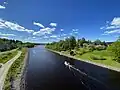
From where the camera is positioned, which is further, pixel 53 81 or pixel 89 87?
pixel 53 81

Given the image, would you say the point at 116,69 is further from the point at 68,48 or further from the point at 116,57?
the point at 68,48

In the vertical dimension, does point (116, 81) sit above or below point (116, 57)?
below

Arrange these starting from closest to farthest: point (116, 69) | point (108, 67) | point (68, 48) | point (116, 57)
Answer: point (116, 69)
point (108, 67)
point (116, 57)
point (68, 48)

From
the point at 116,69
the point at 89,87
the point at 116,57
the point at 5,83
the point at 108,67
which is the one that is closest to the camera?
the point at 5,83

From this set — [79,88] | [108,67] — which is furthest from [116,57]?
[79,88]

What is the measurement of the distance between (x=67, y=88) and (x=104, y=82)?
12190 millimetres

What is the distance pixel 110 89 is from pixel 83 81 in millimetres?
9111

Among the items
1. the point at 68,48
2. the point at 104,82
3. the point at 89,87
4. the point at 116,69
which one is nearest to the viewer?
the point at 89,87

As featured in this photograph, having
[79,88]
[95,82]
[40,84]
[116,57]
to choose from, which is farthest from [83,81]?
[116,57]

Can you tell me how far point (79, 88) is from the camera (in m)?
39.0

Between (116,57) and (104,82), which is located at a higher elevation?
(116,57)

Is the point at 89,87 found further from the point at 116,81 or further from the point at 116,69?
the point at 116,69

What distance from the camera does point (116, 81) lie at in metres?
44.8

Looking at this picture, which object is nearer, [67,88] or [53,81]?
[67,88]
